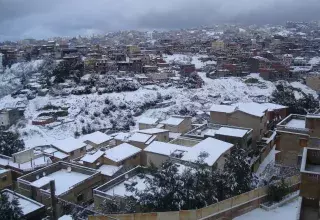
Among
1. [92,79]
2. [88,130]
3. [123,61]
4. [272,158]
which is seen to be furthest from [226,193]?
[123,61]

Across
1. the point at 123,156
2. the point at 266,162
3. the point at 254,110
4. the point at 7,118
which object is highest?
the point at 254,110

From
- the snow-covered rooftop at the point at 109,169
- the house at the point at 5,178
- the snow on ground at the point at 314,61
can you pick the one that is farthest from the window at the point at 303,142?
the snow on ground at the point at 314,61

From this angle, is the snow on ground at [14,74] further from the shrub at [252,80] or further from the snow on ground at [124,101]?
the shrub at [252,80]

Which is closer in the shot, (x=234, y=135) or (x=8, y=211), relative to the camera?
(x=8, y=211)

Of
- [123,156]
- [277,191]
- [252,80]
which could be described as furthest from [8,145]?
[252,80]

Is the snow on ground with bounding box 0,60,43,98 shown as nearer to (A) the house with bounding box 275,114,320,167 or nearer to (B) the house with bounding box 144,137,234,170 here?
(B) the house with bounding box 144,137,234,170

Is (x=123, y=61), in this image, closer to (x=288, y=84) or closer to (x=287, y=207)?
(x=288, y=84)

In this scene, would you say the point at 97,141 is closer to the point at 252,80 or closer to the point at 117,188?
the point at 117,188
